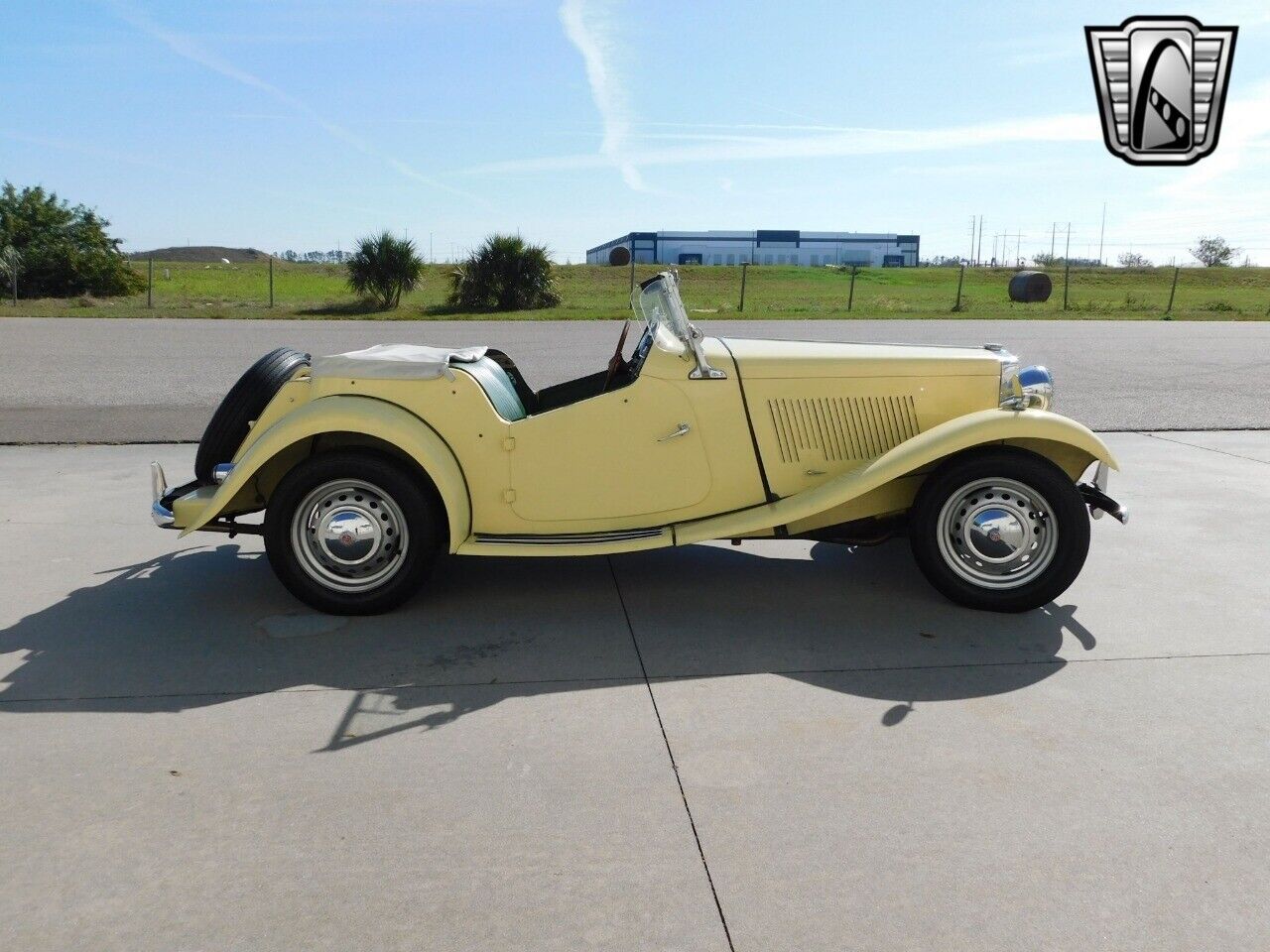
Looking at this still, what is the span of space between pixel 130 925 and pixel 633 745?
1.51 metres

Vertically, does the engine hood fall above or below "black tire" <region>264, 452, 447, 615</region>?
above

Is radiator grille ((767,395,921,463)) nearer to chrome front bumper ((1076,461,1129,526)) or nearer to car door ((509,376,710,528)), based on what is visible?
car door ((509,376,710,528))

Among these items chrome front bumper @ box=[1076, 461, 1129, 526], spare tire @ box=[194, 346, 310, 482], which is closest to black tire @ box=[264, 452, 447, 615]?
spare tire @ box=[194, 346, 310, 482]

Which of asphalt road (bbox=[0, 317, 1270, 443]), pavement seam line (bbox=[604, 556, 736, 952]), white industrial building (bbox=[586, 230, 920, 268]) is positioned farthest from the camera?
white industrial building (bbox=[586, 230, 920, 268])

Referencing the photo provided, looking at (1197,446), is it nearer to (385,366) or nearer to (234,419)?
(385,366)

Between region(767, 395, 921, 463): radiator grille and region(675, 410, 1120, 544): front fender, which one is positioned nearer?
region(675, 410, 1120, 544): front fender

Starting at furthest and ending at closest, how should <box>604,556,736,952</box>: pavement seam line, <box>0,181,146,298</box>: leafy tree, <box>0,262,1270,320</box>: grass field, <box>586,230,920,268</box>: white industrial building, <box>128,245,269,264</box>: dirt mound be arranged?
<box>128,245,269,264</box>: dirt mound → <box>586,230,920,268</box>: white industrial building → <box>0,181,146,298</box>: leafy tree → <box>0,262,1270,320</box>: grass field → <box>604,556,736,952</box>: pavement seam line

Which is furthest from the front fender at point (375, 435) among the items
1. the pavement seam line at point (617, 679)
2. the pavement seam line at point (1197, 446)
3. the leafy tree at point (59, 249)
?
the leafy tree at point (59, 249)

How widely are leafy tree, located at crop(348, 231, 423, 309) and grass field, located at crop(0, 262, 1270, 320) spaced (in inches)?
23.1

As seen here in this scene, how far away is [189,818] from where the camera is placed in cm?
288

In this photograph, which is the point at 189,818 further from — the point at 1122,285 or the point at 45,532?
the point at 1122,285

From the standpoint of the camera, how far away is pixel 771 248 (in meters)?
83.6

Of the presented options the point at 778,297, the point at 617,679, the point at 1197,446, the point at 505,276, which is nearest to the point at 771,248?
the point at 778,297

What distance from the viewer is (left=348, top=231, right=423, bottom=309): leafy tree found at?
28.6 metres
